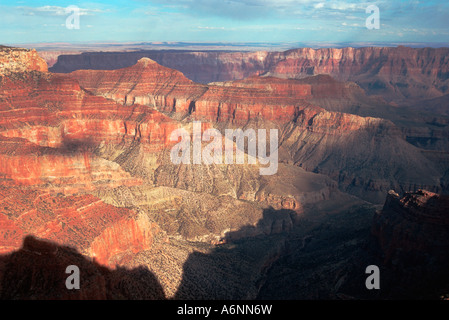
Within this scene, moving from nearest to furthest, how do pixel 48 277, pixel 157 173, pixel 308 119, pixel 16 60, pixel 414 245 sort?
pixel 48 277 → pixel 414 245 → pixel 157 173 → pixel 16 60 → pixel 308 119

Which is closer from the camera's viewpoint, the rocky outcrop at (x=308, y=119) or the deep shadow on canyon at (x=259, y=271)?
the deep shadow on canyon at (x=259, y=271)

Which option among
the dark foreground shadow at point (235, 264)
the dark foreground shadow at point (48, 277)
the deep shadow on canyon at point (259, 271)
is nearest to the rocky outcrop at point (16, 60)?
the dark foreground shadow at point (235, 264)

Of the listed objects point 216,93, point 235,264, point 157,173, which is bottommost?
point 235,264

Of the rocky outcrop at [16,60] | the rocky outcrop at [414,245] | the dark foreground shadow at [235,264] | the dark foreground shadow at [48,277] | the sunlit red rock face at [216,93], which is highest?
the rocky outcrop at [16,60]

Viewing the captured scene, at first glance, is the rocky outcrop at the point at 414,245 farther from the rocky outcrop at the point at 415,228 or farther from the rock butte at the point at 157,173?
the rock butte at the point at 157,173

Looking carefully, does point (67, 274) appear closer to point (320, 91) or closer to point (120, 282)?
point (120, 282)

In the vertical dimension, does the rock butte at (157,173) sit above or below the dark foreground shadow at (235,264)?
above

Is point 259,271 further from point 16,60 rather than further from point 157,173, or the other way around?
point 16,60

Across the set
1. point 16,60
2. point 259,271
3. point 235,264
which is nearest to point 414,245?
point 259,271
